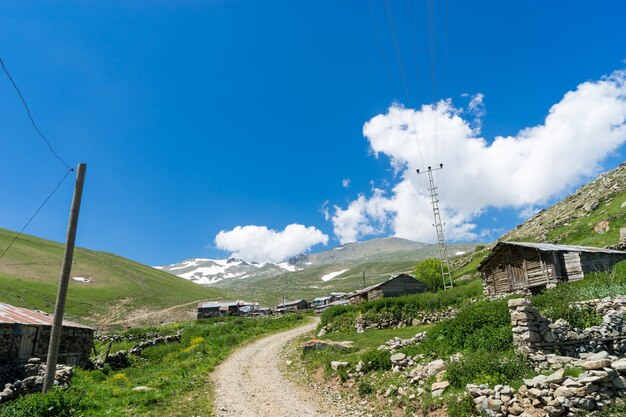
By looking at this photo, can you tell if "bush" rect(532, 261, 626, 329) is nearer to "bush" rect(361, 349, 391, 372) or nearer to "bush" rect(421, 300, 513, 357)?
"bush" rect(421, 300, 513, 357)

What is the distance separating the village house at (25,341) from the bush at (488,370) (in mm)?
25973

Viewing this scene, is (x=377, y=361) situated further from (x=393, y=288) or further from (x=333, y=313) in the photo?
(x=393, y=288)

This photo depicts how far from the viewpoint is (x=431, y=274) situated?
7162cm

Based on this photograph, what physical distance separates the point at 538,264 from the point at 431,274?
3815 cm

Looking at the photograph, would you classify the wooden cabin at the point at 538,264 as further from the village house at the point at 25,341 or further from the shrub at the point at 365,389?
the village house at the point at 25,341

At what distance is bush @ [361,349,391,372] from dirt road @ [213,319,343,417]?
9.94 ft

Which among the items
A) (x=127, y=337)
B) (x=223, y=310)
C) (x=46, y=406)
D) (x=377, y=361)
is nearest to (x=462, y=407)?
(x=377, y=361)

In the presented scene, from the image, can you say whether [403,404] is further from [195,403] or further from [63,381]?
[63,381]

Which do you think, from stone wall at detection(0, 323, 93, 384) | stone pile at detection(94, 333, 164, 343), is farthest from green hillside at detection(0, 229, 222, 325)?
stone wall at detection(0, 323, 93, 384)

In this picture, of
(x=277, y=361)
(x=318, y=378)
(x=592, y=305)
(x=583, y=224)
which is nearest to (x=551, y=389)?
(x=592, y=305)

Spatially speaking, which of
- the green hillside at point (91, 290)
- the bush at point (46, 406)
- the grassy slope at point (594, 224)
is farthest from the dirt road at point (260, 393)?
the green hillside at point (91, 290)

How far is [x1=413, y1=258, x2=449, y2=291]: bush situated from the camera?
234ft

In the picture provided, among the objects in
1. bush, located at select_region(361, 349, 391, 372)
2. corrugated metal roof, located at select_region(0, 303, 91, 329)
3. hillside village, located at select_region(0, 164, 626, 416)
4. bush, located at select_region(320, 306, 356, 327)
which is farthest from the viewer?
bush, located at select_region(320, 306, 356, 327)

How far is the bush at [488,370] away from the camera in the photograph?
41.0ft
